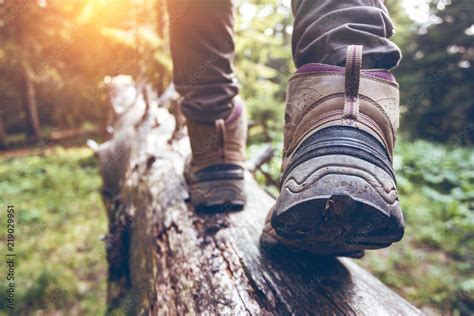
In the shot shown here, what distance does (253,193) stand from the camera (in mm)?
1661

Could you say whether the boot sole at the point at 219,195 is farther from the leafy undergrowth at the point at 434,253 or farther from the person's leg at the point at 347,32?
the leafy undergrowth at the point at 434,253

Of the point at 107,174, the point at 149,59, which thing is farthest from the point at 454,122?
the point at 107,174

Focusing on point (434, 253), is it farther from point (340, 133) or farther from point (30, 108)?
point (30, 108)

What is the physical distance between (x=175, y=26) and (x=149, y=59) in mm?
2709

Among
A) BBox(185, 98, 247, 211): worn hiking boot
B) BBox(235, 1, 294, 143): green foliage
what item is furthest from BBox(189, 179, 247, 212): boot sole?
BBox(235, 1, 294, 143): green foliage

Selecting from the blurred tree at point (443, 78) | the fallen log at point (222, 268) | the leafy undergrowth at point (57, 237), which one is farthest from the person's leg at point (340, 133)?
the blurred tree at point (443, 78)

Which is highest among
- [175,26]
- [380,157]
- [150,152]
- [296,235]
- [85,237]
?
[175,26]

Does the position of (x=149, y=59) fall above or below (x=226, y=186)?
above

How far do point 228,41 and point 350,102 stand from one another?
68cm

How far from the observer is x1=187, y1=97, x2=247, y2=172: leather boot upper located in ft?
4.37

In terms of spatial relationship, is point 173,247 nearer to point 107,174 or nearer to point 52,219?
point 107,174

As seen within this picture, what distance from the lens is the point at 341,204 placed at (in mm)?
662

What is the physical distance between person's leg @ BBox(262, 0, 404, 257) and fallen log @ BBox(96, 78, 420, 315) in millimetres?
113

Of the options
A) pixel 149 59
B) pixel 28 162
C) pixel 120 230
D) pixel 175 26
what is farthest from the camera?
pixel 28 162
